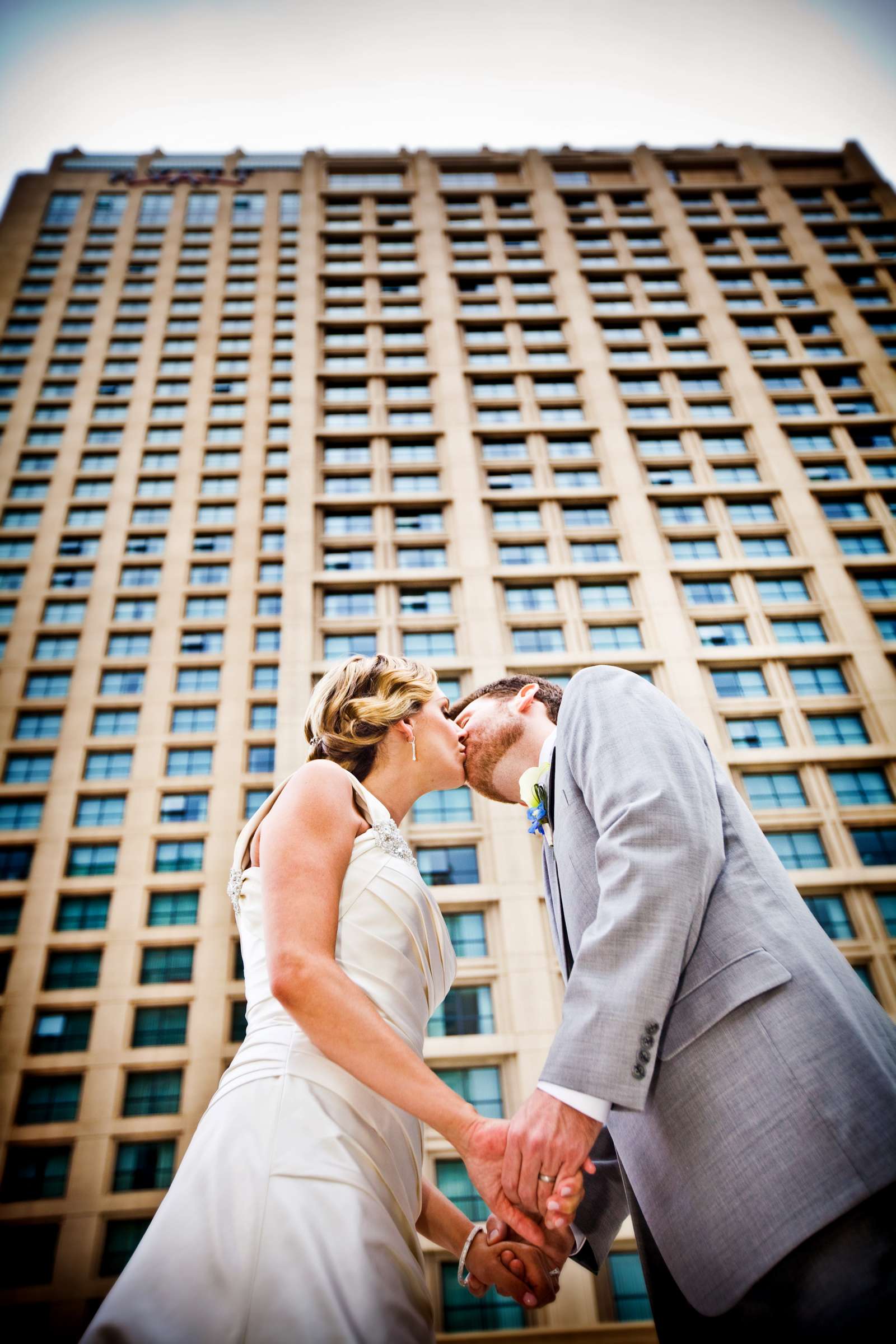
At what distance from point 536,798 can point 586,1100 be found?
4.56ft

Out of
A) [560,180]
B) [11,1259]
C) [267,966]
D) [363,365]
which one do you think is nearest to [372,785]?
[267,966]

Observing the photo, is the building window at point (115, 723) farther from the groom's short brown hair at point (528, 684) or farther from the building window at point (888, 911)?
the groom's short brown hair at point (528, 684)

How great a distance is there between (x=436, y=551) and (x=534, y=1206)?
30.4 meters

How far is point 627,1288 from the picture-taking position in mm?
19391

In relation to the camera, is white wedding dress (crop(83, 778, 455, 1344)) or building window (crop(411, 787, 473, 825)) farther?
building window (crop(411, 787, 473, 825))

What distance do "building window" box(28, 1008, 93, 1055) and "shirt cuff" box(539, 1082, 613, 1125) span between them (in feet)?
90.9

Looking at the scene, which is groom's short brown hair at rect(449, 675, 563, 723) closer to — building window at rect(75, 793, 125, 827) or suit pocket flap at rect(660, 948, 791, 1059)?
suit pocket flap at rect(660, 948, 791, 1059)

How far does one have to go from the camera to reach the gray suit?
1.89m

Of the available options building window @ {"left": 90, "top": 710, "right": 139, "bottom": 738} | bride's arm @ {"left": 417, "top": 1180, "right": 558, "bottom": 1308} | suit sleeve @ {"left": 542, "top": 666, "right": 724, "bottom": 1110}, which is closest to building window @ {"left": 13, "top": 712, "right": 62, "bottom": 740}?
building window @ {"left": 90, "top": 710, "right": 139, "bottom": 738}

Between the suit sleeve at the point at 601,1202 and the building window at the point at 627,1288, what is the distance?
69.9ft

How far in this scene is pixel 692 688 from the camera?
2741cm

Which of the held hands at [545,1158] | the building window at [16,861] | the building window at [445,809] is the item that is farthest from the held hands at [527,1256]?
the building window at [16,861]

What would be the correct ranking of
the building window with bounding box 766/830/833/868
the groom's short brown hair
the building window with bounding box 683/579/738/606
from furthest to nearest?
1. the building window with bounding box 683/579/738/606
2. the building window with bounding box 766/830/833/868
3. the groom's short brown hair

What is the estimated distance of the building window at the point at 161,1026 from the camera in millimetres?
24359
